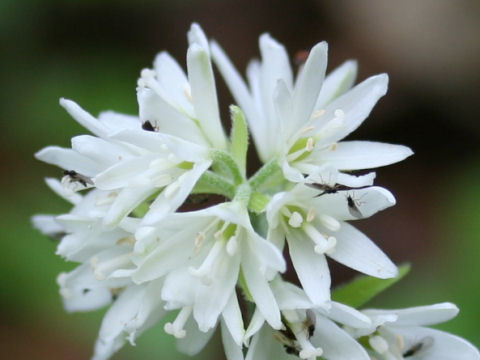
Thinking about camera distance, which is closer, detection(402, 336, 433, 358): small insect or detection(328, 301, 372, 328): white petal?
detection(328, 301, 372, 328): white petal

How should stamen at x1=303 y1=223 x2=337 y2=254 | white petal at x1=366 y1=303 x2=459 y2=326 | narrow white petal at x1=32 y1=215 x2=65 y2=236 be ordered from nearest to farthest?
stamen at x1=303 y1=223 x2=337 y2=254 < white petal at x1=366 y1=303 x2=459 y2=326 < narrow white petal at x1=32 y1=215 x2=65 y2=236

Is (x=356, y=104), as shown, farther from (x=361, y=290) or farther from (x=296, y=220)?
(x=361, y=290)

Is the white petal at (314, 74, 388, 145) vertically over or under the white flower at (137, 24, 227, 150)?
over

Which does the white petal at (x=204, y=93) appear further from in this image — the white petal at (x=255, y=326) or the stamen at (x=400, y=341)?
the stamen at (x=400, y=341)

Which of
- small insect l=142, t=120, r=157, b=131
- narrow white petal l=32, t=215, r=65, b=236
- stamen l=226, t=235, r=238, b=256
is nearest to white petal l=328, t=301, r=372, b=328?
stamen l=226, t=235, r=238, b=256

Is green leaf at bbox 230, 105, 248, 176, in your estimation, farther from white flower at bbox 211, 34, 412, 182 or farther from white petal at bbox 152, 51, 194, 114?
white petal at bbox 152, 51, 194, 114

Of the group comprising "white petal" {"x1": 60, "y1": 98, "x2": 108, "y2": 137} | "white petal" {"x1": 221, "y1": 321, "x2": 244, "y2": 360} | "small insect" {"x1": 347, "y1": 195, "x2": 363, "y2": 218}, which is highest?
"small insect" {"x1": 347, "y1": 195, "x2": 363, "y2": 218}

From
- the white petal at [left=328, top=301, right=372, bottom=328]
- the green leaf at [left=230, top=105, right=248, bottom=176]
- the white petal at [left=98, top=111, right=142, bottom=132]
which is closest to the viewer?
the white petal at [left=328, top=301, right=372, bottom=328]

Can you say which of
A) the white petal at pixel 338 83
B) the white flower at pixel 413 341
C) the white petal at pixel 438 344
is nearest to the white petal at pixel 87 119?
the white petal at pixel 338 83
